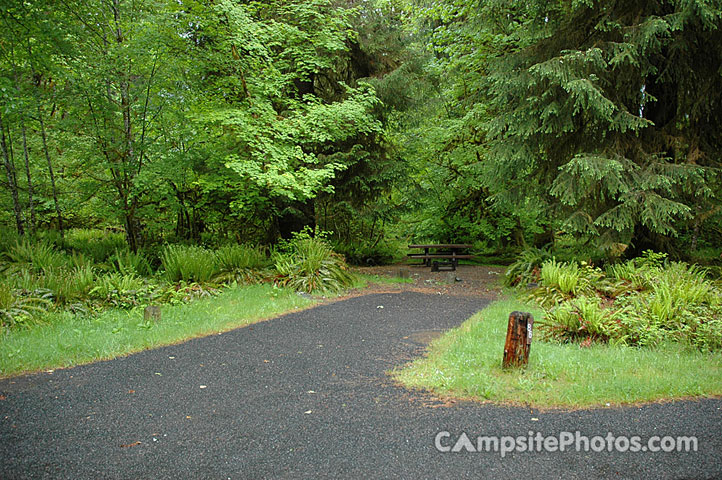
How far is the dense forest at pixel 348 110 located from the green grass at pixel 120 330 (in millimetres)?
2376

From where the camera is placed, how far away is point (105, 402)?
3668 mm

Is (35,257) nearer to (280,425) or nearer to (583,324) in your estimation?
(280,425)

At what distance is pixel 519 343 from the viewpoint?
422cm

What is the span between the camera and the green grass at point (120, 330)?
4570 millimetres

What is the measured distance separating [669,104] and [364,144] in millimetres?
6791

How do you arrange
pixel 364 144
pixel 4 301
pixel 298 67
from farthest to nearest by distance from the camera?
pixel 364 144 → pixel 298 67 → pixel 4 301

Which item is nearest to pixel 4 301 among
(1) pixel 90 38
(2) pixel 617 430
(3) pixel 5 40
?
(3) pixel 5 40

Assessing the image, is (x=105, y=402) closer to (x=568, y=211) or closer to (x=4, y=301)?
(x=4, y=301)

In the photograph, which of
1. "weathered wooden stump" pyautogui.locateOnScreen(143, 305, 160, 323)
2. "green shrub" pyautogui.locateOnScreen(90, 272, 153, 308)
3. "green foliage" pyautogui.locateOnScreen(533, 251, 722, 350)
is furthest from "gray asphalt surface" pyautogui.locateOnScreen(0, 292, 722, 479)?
"green shrub" pyautogui.locateOnScreen(90, 272, 153, 308)

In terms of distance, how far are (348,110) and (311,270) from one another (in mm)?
3530

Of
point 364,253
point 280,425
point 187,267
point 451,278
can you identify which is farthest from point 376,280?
point 280,425

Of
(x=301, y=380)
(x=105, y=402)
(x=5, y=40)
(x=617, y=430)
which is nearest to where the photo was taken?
(x=617, y=430)

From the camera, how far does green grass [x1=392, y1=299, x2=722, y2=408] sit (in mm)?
3660

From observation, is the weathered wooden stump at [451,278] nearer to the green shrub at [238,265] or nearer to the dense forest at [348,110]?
the dense forest at [348,110]
